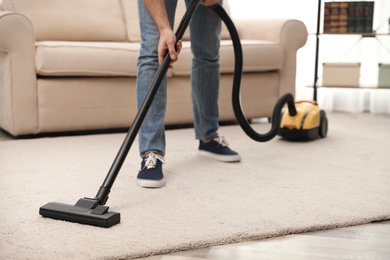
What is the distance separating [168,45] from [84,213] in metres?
0.53

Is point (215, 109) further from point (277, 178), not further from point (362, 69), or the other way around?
point (362, 69)

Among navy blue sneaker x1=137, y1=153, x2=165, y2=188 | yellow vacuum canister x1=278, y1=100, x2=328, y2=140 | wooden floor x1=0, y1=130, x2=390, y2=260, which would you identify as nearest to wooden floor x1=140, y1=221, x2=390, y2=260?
wooden floor x1=0, y1=130, x2=390, y2=260

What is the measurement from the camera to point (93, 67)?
2.44 meters

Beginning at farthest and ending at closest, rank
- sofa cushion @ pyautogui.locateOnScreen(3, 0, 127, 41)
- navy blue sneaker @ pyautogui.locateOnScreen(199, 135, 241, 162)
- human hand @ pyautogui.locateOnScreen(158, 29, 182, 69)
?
sofa cushion @ pyautogui.locateOnScreen(3, 0, 127, 41) < navy blue sneaker @ pyautogui.locateOnScreen(199, 135, 241, 162) < human hand @ pyautogui.locateOnScreen(158, 29, 182, 69)

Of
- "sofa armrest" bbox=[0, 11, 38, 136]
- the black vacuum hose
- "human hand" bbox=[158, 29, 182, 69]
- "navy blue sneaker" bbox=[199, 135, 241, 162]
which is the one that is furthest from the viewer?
"sofa armrest" bbox=[0, 11, 38, 136]

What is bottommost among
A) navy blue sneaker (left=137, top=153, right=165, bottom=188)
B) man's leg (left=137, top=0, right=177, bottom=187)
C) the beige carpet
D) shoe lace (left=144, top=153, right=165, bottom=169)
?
the beige carpet

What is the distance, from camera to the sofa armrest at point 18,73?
229 cm

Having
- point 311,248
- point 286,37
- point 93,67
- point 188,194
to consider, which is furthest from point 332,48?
point 311,248

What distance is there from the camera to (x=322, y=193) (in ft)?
5.11

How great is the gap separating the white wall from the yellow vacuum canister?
3.84 feet

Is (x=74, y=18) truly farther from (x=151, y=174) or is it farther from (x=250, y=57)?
(x=151, y=174)

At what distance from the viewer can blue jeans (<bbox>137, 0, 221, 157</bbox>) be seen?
164 centimetres

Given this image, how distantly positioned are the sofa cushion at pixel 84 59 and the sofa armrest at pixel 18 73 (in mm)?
56

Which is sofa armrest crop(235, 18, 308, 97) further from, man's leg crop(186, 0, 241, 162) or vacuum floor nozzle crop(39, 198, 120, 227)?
vacuum floor nozzle crop(39, 198, 120, 227)
